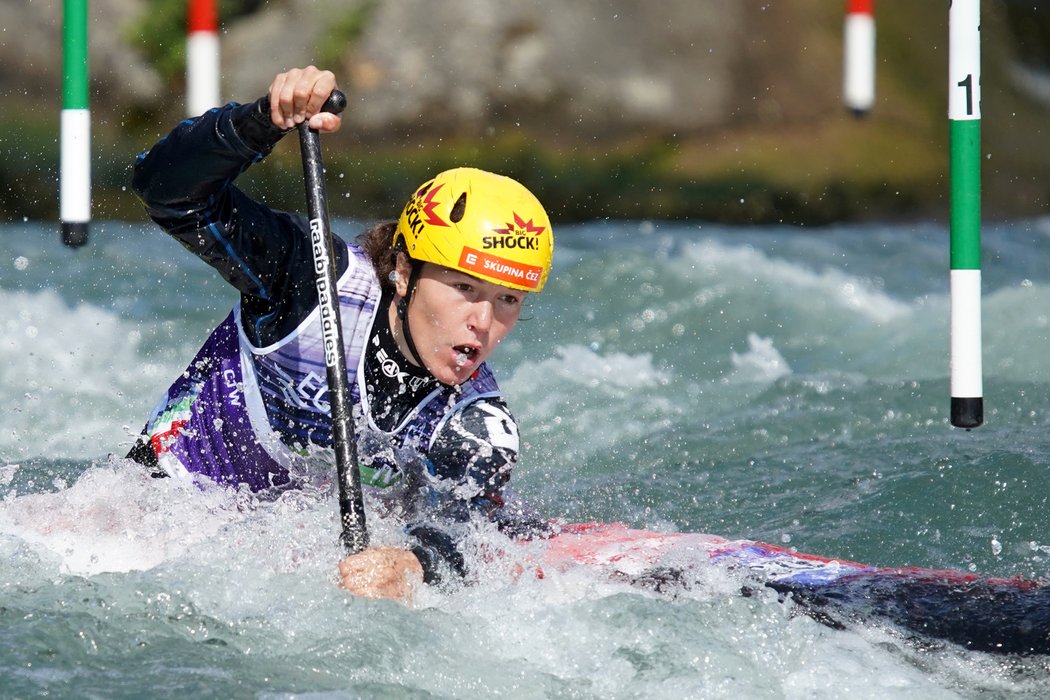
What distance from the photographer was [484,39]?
11305mm

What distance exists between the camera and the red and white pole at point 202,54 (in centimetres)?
684

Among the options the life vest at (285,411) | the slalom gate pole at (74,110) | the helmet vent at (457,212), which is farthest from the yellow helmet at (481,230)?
the slalom gate pole at (74,110)

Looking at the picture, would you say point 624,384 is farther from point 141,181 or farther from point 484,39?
point 484,39

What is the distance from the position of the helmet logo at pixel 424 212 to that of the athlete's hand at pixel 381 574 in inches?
32.9

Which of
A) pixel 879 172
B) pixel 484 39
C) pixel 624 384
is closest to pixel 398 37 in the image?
pixel 484 39

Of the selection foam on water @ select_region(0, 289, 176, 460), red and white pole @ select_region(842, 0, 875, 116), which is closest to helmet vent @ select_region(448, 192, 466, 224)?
foam on water @ select_region(0, 289, 176, 460)

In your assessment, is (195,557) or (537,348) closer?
(195,557)

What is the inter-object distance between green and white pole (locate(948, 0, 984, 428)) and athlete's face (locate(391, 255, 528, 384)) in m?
1.46

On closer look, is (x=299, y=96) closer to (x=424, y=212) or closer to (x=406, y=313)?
(x=424, y=212)

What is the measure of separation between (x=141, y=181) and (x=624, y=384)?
12.3ft

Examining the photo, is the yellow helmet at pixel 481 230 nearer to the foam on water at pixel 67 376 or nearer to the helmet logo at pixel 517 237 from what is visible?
the helmet logo at pixel 517 237

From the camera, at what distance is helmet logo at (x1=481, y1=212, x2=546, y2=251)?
11.4ft

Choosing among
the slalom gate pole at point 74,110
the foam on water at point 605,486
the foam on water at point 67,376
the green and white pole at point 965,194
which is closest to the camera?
the foam on water at point 605,486

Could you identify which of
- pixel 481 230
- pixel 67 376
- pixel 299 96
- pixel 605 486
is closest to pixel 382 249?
pixel 481 230
